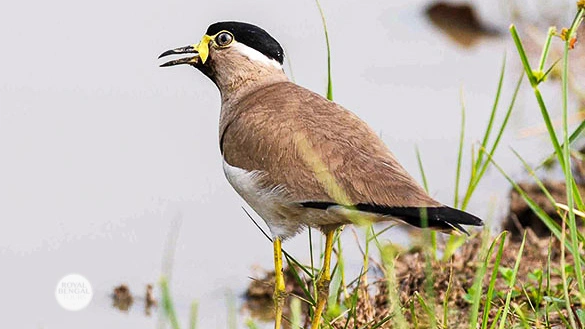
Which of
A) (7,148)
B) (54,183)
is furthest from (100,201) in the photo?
(7,148)

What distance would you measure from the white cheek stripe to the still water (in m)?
0.99

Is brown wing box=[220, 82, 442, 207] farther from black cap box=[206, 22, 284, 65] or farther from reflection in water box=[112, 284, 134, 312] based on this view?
reflection in water box=[112, 284, 134, 312]

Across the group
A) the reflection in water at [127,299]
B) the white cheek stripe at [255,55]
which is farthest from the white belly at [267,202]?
the reflection in water at [127,299]

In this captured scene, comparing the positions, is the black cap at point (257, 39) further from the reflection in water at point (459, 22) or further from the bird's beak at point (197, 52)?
the reflection in water at point (459, 22)

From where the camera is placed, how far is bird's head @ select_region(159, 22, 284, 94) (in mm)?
5500

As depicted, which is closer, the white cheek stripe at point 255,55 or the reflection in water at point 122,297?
the white cheek stripe at point 255,55

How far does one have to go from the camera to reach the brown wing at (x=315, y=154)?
4410mm

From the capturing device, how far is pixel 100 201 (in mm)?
6910

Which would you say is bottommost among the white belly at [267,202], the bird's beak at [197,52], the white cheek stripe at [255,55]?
the white belly at [267,202]

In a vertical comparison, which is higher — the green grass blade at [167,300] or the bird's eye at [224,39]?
the bird's eye at [224,39]

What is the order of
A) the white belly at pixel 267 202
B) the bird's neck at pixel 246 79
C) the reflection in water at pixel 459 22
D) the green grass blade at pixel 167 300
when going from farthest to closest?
1. the reflection in water at pixel 459 22
2. the bird's neck at pixel 246 79
3. the white belly at pixel 267 202
4. the green grass blade at pixel 167 300

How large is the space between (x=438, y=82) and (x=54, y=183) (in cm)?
307

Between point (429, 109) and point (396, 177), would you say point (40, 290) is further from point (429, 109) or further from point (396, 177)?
point (429, 109)

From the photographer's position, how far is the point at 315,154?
15.1 feet
